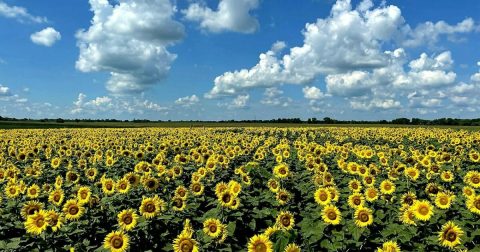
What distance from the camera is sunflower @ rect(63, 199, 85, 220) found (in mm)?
7032

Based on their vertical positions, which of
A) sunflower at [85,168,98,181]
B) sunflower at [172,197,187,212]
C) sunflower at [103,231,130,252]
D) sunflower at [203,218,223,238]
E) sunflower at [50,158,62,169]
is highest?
sunflower at [50,158,62,169]

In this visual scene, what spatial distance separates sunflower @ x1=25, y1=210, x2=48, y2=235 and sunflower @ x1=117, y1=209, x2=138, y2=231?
1079mm

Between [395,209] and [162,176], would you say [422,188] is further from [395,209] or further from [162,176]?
[162,176]

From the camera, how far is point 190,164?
12180 mm

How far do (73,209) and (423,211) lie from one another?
5.63 meters

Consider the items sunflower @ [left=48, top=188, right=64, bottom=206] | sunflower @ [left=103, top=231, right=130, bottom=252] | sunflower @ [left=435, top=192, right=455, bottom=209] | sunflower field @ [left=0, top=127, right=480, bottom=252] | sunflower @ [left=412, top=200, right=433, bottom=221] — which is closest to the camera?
sunflower @ [left=103, top=231, right=130, bottom=252]

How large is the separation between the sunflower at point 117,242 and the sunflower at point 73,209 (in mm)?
1384

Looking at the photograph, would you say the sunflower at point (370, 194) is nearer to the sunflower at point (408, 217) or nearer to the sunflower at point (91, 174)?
the sunflower at point (408, 217)

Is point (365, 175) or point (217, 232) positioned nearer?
point (217, 232)

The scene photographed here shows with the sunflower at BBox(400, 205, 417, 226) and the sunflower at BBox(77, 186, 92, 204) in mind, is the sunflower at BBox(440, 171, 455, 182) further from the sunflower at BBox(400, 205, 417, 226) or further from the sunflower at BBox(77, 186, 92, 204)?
the sunflower at BBox(77, 186, 92, 204)

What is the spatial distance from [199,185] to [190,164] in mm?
3641

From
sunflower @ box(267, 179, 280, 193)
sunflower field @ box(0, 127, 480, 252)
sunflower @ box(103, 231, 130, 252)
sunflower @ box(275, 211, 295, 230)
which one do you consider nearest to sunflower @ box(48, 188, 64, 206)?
sunflower field @ box(0, 127, 480, 252)

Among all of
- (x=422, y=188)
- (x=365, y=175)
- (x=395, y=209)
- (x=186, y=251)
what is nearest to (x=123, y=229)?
(x=186, y=251)

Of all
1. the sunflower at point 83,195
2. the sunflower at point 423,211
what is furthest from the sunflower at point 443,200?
the sunflower at point 83,195
